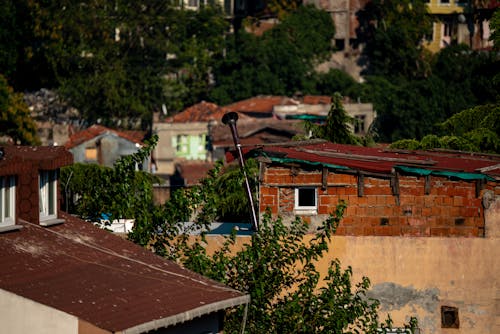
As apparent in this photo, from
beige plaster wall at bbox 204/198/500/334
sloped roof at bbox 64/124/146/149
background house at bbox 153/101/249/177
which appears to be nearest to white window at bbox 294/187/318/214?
beige plaster wall at bbox 204/198/500/334

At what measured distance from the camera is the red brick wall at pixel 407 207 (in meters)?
24.9

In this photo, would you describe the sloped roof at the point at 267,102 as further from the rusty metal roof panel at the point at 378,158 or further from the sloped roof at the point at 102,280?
the sloped roof at the point at 102,280

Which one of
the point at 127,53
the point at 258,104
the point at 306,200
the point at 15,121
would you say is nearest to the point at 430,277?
the point at 306,200

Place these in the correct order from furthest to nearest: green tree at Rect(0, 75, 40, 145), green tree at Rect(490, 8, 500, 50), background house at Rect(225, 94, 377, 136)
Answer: background house at Rect(225, 94, 377, 136), green tree at Rect(0, 75, 40, 145), green tree at Rect(490, 8, 500, 50)

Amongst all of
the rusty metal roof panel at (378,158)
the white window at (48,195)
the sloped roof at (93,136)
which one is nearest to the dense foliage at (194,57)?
the sloped roof at (93,136)

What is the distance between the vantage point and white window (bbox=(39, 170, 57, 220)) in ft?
62.0

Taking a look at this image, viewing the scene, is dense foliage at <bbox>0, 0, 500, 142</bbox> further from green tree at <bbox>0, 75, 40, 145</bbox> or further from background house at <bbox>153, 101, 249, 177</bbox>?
green tree at <bbox>0, 75, 40, 145</bbox>

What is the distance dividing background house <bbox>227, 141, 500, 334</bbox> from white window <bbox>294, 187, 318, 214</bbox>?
0.01m

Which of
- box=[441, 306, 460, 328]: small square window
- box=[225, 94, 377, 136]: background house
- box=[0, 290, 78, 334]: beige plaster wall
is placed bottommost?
box=[441, 306, 460, 328]: small square window

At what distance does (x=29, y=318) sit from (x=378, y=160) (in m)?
10.8

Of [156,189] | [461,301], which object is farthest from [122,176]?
[156,189]

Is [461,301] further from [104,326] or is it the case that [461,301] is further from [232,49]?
[232,49]

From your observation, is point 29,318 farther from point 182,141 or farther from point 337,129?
point 182,141

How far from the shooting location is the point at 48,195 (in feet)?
62.4
